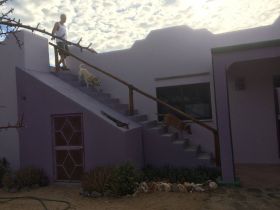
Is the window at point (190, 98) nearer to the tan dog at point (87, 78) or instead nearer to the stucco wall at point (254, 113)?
the stucco wall at point (254, 113)

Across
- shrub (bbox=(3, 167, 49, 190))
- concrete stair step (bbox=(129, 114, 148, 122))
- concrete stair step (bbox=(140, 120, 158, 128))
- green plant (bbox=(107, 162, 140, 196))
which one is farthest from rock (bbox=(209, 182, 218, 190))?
shrub (bbox=(3, 167, 49, 190))

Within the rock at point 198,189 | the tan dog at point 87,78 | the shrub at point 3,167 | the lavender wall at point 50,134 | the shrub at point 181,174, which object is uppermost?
the tan dog at point 87,78

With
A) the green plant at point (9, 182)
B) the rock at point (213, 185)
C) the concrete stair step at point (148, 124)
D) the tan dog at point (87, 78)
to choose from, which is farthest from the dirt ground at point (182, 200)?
the tan dog at point (87, 78)

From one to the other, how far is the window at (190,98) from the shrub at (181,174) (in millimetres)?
2669

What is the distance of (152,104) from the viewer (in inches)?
425

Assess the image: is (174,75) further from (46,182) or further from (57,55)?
(46,182)

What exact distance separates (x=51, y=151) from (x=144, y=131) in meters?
2.49

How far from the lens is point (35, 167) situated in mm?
8414

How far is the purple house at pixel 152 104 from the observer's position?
7.68 meters

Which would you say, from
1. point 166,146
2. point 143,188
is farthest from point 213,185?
point 166,146

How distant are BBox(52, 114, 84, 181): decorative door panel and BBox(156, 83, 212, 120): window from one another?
3.48 metres

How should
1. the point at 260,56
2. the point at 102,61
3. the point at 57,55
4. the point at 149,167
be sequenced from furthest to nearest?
the point at 102,61
the point at 57,55
the point at 149,167
the point at 260,56

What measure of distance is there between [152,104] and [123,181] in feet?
14.8

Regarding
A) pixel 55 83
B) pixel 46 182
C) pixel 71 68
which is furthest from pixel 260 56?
pixel 71 68
